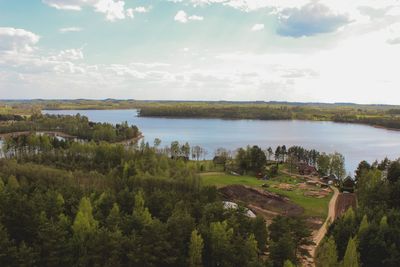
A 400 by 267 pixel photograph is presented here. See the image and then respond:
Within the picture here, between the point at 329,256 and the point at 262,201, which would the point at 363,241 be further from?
the point at 262,201

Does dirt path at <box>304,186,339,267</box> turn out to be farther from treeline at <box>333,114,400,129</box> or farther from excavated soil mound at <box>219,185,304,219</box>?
treeline at <box>333,114,400,129</box>

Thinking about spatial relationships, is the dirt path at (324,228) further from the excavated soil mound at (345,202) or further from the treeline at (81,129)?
the treeline at (81,129)

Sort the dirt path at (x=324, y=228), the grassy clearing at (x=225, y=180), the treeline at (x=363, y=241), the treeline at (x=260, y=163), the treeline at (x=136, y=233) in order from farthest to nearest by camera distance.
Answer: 1. the treeline at (x=260, y=163)
2. the grassy clearing at (x=225, y=180)
3. the dirt path at (x=324, y=228)
4. the treeline at (x=363, y=241)
5. the treeline at (x=136, y=233)

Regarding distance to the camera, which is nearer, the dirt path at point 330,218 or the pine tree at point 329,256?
the pine tree at point 329,256

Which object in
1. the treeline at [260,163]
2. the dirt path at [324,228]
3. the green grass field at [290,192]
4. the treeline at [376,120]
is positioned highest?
the treeline at [376,120]

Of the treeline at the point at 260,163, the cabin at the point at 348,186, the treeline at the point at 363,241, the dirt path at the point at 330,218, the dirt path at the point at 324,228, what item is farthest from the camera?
the treeline at the point at 260,163

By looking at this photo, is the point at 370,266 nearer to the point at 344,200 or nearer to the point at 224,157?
the point at 344,200

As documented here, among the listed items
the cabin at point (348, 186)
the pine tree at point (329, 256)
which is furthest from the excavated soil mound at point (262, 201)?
the pine tree at point (329, 256)

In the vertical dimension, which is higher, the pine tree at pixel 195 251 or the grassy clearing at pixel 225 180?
the pine tree at pixel 195 251
